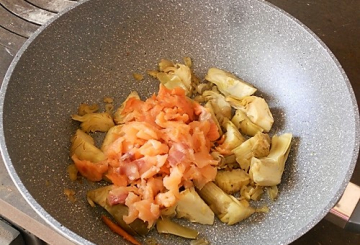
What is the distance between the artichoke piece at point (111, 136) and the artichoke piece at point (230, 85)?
0.71ft

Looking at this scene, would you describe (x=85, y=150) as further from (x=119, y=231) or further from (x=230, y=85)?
(x=230, y=85)

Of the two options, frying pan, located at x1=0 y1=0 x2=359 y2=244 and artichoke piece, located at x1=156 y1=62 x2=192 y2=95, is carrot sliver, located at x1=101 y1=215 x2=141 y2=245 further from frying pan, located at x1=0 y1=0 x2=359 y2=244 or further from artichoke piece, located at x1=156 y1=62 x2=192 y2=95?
artichoke piece, located at x1=156 y1=62 x2=192 y2=95

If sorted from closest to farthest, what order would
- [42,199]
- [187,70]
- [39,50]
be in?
[42,199]
[39,50]
[187,70]

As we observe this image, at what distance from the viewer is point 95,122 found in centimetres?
93

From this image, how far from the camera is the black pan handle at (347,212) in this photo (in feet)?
2.56

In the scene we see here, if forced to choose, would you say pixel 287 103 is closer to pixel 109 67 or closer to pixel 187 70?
pixel 187 70

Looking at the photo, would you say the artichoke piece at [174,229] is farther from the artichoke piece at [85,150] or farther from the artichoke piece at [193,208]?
the artichoke piece at [85,150]

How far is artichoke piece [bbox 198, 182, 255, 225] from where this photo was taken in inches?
32.7

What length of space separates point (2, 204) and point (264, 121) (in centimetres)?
48

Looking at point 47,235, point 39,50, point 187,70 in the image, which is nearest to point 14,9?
point 39,50

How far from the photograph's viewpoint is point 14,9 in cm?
108

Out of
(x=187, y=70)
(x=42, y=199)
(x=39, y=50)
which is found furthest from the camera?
(x=187, y=70)

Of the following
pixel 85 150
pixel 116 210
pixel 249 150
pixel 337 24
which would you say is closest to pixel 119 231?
pixel 116 210

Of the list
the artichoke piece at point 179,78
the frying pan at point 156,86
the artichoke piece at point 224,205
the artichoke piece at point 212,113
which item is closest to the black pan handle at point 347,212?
the frying pan at point 156,86
